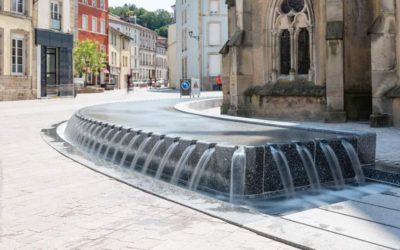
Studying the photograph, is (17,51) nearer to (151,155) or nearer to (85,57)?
(85,57)

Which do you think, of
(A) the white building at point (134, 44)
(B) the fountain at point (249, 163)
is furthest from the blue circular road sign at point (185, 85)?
(A) the white building at point (134, 44)

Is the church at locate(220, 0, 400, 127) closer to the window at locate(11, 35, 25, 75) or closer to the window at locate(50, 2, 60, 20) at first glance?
the window at locate(11, 35, 25, 75)

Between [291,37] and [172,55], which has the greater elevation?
[172,55]

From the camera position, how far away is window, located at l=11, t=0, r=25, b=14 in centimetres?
3444

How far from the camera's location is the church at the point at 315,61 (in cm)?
1330

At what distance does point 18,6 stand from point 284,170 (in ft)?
110

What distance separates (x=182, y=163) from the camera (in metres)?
6.85

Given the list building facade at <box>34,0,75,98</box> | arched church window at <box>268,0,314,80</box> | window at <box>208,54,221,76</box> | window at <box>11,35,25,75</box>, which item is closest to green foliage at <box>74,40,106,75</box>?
building facade at <box>34,0,75,98</box>

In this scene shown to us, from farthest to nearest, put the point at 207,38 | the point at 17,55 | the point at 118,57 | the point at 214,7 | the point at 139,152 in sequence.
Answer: the point at 118,57 → the point at 214,7 → the point at 207,38 → the point at 17,55 → the point at 139,152

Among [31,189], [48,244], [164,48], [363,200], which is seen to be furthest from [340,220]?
[164,48]

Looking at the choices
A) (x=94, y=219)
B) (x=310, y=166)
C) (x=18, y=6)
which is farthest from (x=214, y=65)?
(x=94, y=219)

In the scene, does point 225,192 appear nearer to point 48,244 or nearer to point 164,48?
point 48,244

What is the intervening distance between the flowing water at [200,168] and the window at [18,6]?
3217 centimetres

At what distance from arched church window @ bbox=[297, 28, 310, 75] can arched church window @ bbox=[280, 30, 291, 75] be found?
44 centimetres
